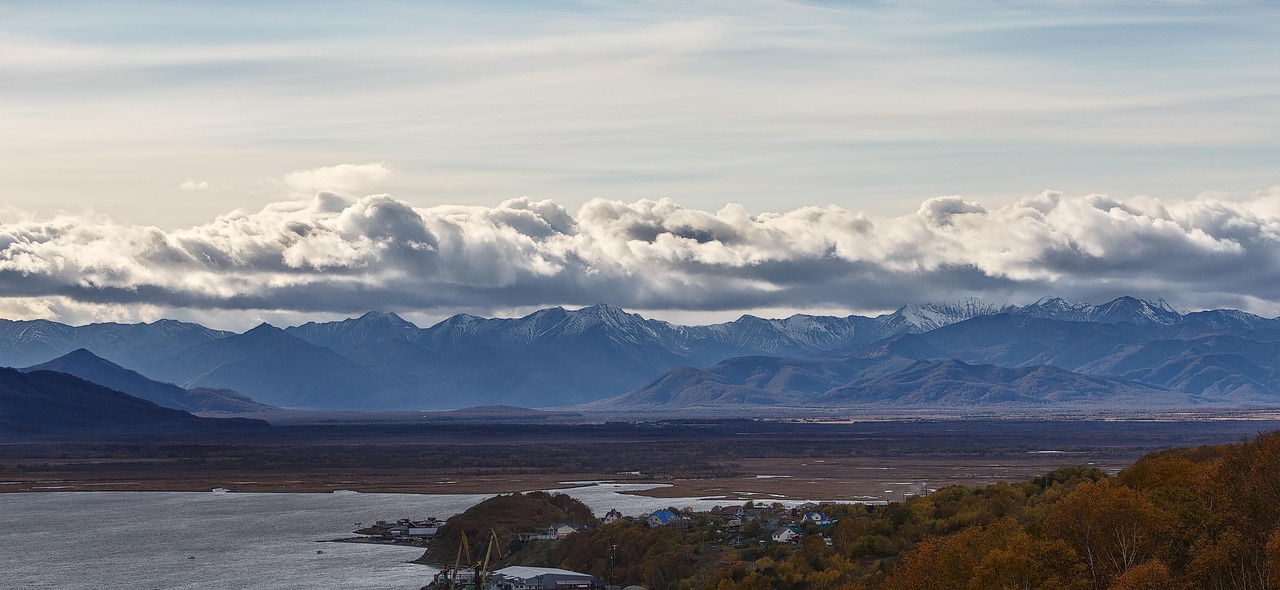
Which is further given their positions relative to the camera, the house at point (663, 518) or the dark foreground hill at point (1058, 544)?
the house at point (663, 518)

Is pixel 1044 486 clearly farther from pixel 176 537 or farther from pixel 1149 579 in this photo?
pixel 176 537

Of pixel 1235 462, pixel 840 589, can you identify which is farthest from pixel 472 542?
pixel 1235 462

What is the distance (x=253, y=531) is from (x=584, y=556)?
159ft

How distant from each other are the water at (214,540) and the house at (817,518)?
2960 cm

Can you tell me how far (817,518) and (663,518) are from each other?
14148 millimetres

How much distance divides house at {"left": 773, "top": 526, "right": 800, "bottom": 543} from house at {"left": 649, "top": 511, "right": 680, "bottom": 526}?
12225mm

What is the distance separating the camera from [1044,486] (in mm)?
108625

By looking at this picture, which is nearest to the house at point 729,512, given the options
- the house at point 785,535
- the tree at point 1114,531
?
the house at point 785,535

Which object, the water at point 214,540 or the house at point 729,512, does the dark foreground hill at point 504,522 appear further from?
the house at point 729,512

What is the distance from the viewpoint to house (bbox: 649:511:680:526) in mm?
121000

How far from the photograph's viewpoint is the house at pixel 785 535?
10588 cm

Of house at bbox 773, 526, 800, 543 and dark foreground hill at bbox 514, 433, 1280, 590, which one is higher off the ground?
dark foreground hill at bbox 514, 433, 1280, 590

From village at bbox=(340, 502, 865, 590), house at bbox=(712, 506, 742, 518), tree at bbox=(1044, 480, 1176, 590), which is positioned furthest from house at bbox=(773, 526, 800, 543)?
tree at bbox=(1044, 480, 1176, 590)

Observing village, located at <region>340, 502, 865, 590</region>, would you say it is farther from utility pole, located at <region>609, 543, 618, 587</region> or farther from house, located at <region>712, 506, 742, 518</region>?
utility pole, located at <region>609, 543, 618, 587</region>
